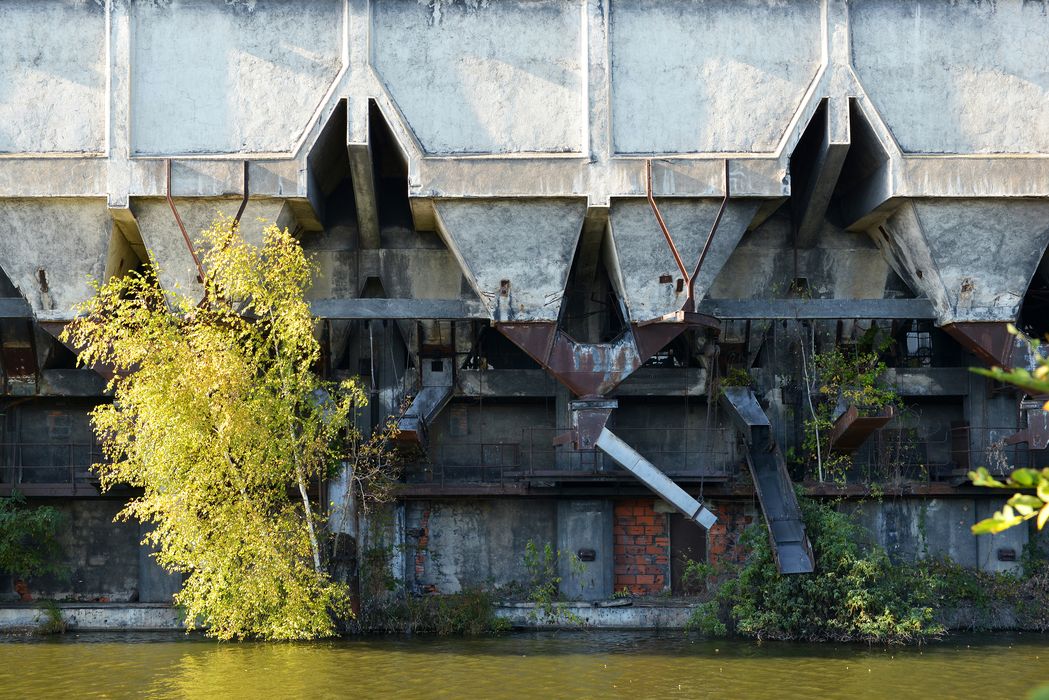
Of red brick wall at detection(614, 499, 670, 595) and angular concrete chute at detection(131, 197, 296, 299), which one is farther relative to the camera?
red brick wall at detection(614, 499, 670, 595)

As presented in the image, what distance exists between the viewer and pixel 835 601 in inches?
689

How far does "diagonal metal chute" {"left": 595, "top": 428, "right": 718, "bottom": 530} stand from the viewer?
18641 millimetres

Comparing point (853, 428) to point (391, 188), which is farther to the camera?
point (391, 188)

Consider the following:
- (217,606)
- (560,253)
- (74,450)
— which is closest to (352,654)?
(217,606)

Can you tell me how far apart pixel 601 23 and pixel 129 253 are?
833 centimetres

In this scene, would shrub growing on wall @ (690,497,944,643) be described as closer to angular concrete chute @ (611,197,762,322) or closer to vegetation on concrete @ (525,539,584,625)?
vegetation on concrete @ (525,539,584,625)

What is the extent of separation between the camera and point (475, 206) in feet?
62.0

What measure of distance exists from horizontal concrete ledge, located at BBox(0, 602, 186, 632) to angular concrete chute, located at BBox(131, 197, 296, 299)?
5.04m

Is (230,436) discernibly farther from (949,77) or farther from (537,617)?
(949,77)

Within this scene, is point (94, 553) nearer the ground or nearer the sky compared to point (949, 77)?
nearer the ground

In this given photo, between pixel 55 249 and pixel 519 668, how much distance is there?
389 inches

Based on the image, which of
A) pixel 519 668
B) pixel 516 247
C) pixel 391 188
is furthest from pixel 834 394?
A: pixel 519 668

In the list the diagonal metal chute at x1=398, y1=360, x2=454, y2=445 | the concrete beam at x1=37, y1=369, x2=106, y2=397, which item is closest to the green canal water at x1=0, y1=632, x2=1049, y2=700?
the diagonal metal chute at x1=398, y1=360, x2=454, y2=445

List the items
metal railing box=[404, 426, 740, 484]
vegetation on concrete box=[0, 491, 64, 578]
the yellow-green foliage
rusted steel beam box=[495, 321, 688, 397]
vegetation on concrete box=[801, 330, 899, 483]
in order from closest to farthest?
the yellow-green foliage < rusted steel beam box=[495, 321, 688, 397] < vegetation on concrete box=[0, 491, 64, 578] < vegetation on concrete box=[801, 330, 899, 483] < metal railing box=[404, 426, 740, 484]
